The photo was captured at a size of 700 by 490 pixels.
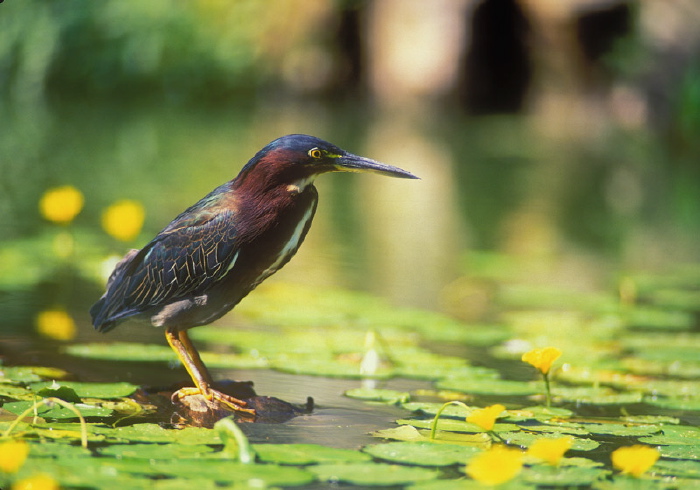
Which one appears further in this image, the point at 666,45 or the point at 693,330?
the point at 666,45

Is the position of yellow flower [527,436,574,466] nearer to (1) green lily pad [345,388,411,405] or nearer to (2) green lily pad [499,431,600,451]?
(2) green lily pad [499,431,600,451]

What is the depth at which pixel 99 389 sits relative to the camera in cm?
326

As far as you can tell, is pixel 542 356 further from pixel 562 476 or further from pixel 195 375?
pixel 195 375

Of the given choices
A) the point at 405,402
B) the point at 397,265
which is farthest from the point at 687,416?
the point at 397,265

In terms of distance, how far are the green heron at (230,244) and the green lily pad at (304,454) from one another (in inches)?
18.7

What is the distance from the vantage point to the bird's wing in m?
3.05

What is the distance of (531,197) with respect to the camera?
9953 mm

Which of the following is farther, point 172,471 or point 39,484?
point 172,471

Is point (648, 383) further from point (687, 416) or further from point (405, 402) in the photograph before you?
point (405, 402)

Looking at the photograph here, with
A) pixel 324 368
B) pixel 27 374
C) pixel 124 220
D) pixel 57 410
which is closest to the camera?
pixel 57 410

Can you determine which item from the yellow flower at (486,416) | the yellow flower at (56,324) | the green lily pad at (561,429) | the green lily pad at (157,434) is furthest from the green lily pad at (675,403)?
the yellow flower at (56,324)

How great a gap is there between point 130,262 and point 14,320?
1.22 meters

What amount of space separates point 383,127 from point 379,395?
12.1 m

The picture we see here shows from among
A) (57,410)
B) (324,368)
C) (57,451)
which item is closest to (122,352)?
(324,368)
